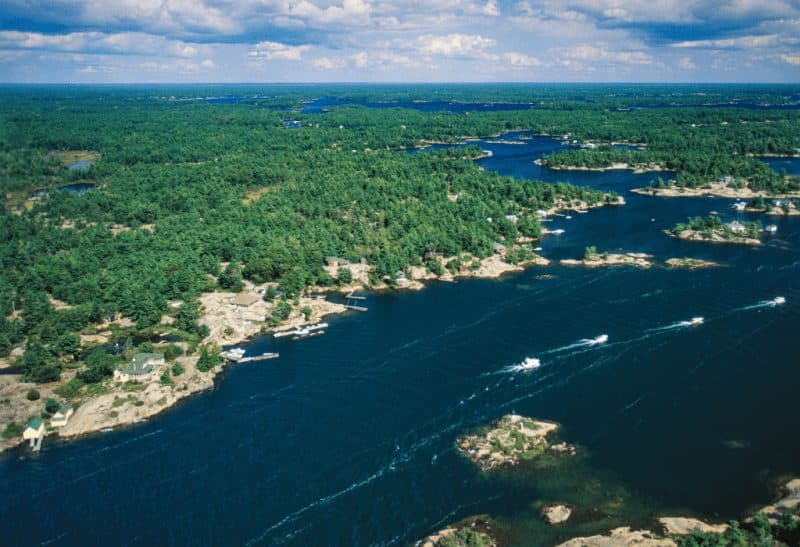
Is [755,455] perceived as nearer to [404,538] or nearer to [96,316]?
[404,538]

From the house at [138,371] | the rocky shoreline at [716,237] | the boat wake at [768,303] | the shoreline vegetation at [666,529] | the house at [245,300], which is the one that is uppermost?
the rocky shoreline at [716,237]

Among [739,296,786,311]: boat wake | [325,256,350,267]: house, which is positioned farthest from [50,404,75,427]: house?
[739,296,786,311]: boat wake

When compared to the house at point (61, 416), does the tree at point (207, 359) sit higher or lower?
higher

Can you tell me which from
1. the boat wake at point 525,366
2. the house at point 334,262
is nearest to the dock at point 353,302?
the house at point 334,262

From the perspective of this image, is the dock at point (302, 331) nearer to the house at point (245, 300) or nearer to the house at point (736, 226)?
the house at point (245, 300)

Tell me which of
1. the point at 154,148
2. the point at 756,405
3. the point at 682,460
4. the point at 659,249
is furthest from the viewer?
the point at 154,148

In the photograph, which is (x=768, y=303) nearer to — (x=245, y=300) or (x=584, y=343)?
(x=584, y=343)

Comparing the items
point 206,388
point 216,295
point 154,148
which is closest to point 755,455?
point 206,388
